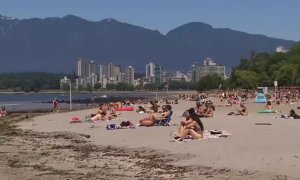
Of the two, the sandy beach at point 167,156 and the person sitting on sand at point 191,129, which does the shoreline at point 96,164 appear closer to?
the sandy beach at point 167,156

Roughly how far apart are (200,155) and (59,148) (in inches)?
283

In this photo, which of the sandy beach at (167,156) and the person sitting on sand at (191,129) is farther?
the person sitting on sand at (191,129)

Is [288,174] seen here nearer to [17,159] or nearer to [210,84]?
[17,159]

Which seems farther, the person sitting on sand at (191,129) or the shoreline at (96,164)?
the person sitting on sand at (191,129)

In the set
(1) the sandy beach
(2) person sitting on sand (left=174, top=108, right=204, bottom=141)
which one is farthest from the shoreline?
(2) person sitting on sand (left=174, top=108, right=204, bottom=141)

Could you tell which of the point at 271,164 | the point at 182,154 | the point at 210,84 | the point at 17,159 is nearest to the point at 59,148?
the point at 17,159

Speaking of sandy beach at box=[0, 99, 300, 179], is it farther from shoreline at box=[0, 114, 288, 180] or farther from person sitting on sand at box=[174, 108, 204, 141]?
person sitting on sand at box=[174, 108, 204, 141]

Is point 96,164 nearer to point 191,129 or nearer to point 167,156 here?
point 167,156

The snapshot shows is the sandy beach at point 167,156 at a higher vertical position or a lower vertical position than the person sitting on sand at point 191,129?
lower

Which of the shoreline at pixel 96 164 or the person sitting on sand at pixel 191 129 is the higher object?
the person sitting on sand at pixel 191 129

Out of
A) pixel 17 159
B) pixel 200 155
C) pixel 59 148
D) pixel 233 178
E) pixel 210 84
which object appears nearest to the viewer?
pixel 233 178

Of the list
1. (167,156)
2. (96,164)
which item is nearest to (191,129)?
(167,156)

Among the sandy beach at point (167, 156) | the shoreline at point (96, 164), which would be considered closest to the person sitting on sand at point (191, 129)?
the sandy beach at point (167, 156)

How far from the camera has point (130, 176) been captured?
12961 millimetres
